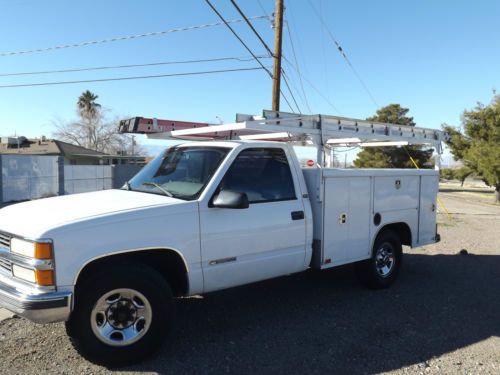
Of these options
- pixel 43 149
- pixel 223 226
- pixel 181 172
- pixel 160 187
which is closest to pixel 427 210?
pixel 223 226

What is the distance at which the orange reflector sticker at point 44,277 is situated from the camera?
3.32 m

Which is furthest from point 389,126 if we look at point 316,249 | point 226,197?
point 226,197

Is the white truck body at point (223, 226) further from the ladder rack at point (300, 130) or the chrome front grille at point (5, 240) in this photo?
the ladder rack at point (300, 130)

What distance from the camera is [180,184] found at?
4.43 metres

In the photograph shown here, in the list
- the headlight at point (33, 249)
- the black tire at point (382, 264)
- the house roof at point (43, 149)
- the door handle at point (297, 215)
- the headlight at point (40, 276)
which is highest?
the house roof at point (43, 149)

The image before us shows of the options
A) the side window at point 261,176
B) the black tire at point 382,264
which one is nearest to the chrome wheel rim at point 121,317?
the side window at point 261,176

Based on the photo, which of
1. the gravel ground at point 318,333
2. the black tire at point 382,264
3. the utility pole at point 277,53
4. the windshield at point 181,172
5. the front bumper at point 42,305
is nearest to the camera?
the front bumper at point 42,305

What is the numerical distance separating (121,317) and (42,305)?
0.68 m

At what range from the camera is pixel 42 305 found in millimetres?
3271

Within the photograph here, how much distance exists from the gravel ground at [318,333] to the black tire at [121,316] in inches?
5.4

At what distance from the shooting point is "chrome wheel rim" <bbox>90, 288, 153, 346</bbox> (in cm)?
363

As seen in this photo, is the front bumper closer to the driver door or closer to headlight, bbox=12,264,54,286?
headlight, bbox=12,264,54,286

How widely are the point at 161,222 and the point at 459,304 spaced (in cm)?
404

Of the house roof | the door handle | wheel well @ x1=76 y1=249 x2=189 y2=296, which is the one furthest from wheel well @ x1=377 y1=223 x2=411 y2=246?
the house roof
